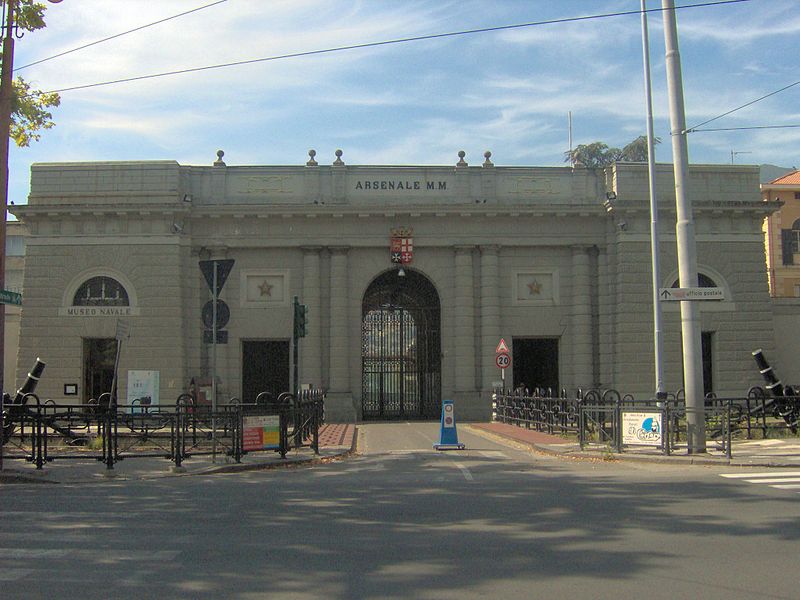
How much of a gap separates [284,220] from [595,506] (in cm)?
2675

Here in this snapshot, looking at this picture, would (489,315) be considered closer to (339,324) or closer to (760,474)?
(339,324)

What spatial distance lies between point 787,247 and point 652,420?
4202cm

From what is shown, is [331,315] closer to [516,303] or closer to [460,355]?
[460,355]

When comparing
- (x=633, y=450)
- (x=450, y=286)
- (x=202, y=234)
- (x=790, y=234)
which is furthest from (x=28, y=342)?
(x=790, y=234)

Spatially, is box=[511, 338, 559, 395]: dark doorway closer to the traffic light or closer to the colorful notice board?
the traffic light

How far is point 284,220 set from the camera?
36.2 m

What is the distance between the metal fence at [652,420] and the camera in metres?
18.1

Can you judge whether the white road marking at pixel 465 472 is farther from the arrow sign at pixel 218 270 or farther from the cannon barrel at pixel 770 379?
the cannon barrel at pixel 770 379

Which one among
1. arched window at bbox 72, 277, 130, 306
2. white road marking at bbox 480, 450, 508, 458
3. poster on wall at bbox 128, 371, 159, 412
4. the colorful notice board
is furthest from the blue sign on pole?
arched window at bbox 72, 277, 130, 306

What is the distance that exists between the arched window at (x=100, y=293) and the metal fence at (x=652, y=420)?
18297 mm

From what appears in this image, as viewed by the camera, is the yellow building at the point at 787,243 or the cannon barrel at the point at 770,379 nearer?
the cannon barrel at the point at 770,379

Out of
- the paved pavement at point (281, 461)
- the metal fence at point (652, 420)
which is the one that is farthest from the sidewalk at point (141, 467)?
the metal fence at point (652, 420)

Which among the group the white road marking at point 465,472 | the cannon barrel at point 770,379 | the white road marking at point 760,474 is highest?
the cannon barrel at point 770,379

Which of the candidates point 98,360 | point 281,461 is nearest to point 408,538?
point 281,461
